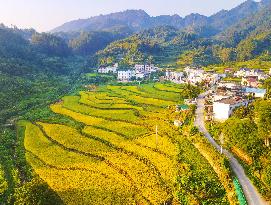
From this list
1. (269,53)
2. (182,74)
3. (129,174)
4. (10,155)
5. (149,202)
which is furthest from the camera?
(269,53)

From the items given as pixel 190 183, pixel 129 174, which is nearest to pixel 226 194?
pixel 190 183

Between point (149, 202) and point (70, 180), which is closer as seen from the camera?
point (149, 202)

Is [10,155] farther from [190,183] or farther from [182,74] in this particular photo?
[182,74]

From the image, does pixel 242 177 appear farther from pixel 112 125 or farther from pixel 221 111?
pixel 112 125

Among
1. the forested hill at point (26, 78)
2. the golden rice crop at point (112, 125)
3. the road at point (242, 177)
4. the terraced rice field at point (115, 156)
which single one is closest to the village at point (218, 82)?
the road at point (242, 177)

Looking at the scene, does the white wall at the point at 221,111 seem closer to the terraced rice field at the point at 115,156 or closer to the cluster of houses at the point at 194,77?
the terraced rice field at the point at 115,156

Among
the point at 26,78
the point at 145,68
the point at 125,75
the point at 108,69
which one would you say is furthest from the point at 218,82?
the point at 108,69

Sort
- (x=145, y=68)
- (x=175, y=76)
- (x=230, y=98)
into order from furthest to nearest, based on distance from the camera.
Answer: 1. (x=145, y=68)
2. (x=175, y=76)
3. (x=230, y=98)
